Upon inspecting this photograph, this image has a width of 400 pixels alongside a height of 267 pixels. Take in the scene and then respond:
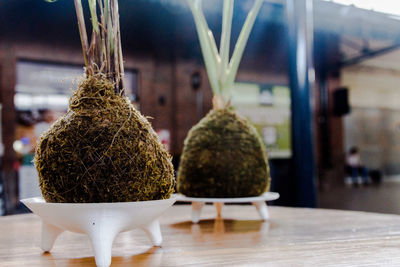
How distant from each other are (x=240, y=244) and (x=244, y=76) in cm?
793

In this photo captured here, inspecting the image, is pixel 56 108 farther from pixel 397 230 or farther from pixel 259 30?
pixel 397 230

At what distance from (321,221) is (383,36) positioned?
7.79 m

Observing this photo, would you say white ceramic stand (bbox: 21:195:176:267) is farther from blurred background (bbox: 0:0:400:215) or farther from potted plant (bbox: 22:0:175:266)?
blurred background (bbox: 0:0:400:215)

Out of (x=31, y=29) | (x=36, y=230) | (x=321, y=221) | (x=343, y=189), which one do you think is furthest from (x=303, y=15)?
(x=343, y=189)

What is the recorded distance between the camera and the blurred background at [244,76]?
10.8ft

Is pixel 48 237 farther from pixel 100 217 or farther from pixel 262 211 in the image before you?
pixel 262 211

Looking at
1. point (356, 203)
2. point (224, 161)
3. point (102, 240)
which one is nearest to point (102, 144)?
point (102, 240)

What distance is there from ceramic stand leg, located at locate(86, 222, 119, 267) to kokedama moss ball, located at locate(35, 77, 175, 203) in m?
0.04

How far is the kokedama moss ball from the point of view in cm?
53

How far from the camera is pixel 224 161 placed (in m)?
0.86

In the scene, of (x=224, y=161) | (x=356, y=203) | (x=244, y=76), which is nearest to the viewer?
(x=224, y=161)

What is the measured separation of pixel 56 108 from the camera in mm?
6328

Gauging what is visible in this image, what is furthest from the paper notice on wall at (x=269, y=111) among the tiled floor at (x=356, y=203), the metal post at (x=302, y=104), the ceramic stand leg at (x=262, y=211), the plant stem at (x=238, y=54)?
the ceramic stand leg at (x=262, y=211)

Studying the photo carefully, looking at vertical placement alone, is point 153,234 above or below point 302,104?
below
